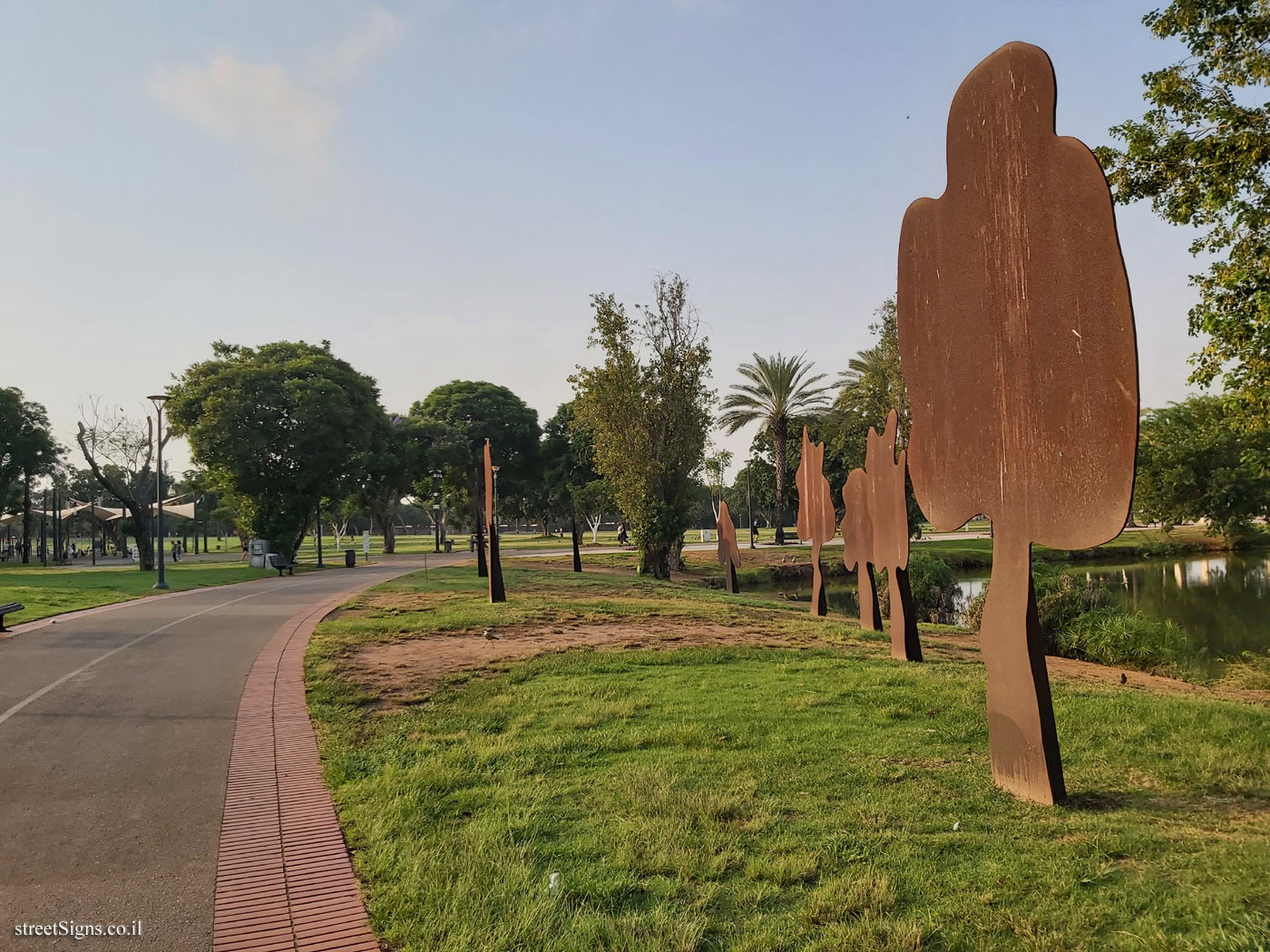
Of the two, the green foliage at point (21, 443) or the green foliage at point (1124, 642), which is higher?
the green foliage at point (21, 443)

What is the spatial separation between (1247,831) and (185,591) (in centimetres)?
2180

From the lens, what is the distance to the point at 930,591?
65.7 ft

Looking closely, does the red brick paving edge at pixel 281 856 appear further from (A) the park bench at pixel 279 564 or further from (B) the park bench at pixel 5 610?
(A) the park bench at pixel 279 564

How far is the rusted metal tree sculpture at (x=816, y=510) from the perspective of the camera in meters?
16.4

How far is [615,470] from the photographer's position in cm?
2944

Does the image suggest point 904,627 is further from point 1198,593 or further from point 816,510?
point 1198,593

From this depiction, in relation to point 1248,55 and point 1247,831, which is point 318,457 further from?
point 1247,831

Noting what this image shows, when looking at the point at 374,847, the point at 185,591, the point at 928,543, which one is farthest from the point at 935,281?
the point at 928,543

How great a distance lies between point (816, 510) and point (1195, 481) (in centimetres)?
2894

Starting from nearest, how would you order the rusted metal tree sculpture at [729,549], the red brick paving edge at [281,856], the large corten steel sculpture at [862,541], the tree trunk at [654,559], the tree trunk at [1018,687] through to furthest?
1. the red brick paving edge at [281,856]
2. the tree trunk at [1018,687]
3. the large corten steel sculpture at [862,541]
4. the rusted metal tree sculpture at [729,549]
5. the tree trunk at [654,559]

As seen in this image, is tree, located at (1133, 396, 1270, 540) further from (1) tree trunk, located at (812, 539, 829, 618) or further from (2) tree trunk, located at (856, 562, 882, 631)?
(2) tree trunk, located at (856, 562, 882, 631)

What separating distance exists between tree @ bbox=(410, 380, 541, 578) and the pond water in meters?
30.0

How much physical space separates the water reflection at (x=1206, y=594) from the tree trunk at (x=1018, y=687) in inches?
439

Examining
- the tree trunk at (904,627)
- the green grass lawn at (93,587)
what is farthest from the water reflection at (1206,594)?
the green grass lawn at (93,587)
